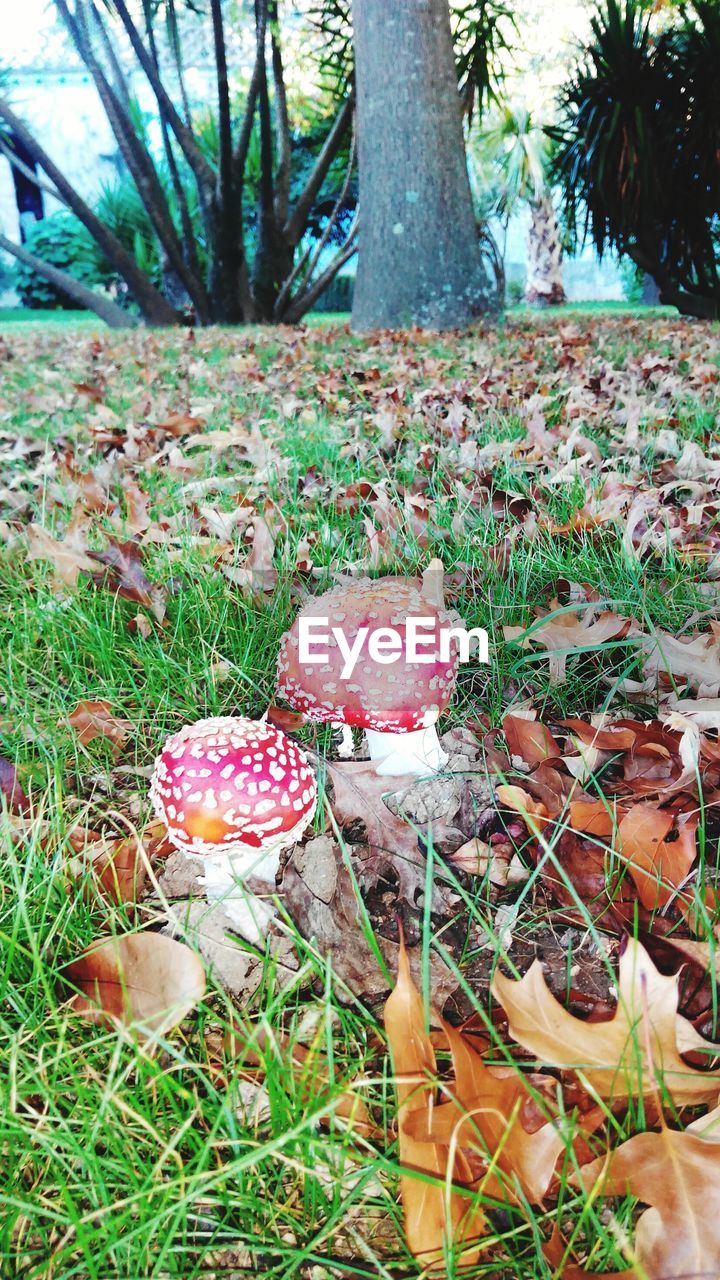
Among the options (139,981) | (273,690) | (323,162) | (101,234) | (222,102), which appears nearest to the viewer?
(139,981)

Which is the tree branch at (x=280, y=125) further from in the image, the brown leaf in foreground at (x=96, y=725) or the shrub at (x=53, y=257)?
the shrub at (x=53, y=257)

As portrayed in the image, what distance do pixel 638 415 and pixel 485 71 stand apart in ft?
23.8

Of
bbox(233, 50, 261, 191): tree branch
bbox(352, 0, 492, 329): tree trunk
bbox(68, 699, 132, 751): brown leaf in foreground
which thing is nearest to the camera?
bbox(68, 699, 132, 751): brown leaf in foreground

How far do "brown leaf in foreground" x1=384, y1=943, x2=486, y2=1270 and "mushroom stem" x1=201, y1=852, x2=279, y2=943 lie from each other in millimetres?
238

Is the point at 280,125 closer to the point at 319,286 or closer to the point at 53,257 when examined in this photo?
the point at 319,286

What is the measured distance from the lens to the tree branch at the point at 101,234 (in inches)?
278

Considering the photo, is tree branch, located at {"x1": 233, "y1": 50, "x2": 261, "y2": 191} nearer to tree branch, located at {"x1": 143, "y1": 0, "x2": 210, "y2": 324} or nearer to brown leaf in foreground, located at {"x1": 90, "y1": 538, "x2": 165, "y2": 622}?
tree branch, located at {"x1": 143, "y1": 0, "x2": 210, "y2": 324}

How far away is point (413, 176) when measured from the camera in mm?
6082

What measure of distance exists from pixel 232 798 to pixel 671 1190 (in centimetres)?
61

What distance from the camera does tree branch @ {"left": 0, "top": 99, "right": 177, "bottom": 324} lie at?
7070 mm

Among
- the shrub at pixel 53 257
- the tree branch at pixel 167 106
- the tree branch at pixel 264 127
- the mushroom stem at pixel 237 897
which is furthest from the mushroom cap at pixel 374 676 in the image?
the shrub at pixel 53 257

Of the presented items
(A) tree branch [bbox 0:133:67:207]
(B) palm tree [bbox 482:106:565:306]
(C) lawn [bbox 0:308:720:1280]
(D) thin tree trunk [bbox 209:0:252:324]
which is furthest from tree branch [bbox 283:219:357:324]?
(C) lawn [bbox 0:308:720:1280]

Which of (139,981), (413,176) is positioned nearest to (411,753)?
(139,981)

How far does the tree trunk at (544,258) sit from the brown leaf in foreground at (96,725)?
21218 mm
